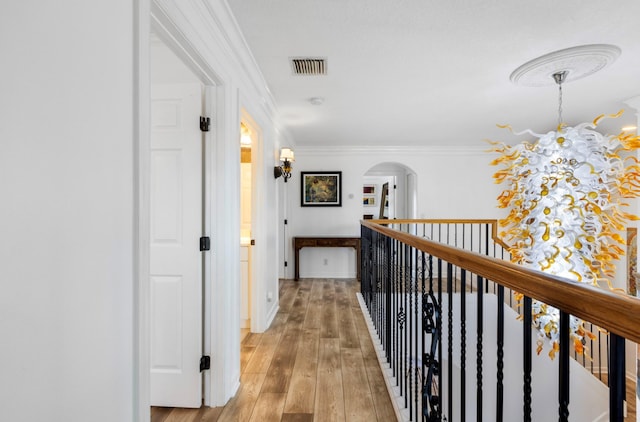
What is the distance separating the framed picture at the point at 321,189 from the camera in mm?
5828

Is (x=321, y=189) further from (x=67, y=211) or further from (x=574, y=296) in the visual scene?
(x=574, y=296)

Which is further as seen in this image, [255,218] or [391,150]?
[391,150]

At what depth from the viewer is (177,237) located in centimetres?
191

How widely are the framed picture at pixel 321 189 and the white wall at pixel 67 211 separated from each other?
15.8ft

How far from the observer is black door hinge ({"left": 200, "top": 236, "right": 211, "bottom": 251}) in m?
1.89

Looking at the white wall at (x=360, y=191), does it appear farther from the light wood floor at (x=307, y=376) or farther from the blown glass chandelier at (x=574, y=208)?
the blown glass chandelier at (x=574, y=208)

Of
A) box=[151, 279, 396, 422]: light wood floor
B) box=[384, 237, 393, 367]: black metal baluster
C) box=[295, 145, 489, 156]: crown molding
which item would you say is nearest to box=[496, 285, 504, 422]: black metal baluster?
box=[151, 279, 396, 422]: light wood floor

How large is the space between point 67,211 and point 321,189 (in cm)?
513

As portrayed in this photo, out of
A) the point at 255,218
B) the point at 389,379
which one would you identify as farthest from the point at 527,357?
the point at 255,218

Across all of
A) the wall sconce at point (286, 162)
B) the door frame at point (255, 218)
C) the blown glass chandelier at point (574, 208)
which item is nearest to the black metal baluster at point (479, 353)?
the blown glass chandelier at point (574, 208)

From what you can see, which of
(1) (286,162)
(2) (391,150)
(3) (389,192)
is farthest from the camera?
(3) (389,192)

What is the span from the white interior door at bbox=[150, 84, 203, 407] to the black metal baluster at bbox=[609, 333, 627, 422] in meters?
1.82

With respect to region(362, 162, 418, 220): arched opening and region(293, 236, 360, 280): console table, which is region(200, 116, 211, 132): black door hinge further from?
region(362, 162, 418, 220): arched opening

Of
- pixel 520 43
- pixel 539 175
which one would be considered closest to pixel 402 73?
pixel 520 43
